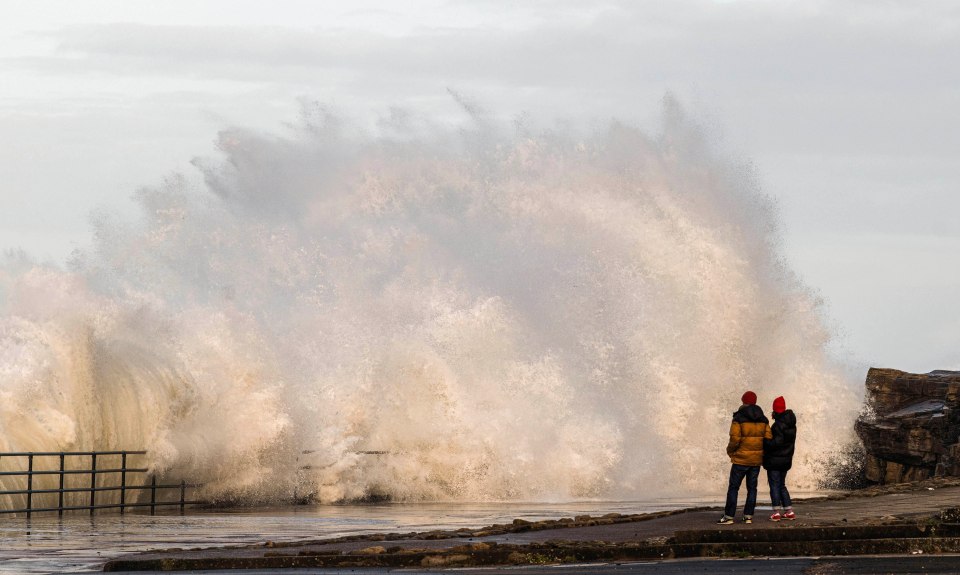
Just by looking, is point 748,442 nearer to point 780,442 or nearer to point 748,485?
point 780,442

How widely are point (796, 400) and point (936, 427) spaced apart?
6853 millimetres

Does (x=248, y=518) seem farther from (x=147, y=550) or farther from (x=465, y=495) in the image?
(x=465, y=495)

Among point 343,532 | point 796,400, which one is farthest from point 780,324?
point 343,532

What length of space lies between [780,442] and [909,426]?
61.0 feet

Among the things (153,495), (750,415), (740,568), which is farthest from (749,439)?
(153,495)

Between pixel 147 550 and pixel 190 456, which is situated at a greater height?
pixel 190 456

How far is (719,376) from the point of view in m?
38.7

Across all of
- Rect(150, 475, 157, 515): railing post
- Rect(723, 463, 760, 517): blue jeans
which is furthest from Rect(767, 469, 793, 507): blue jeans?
Rect(150, 475, 157, 515): railing post

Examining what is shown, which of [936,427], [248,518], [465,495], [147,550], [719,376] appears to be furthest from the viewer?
[719,376]

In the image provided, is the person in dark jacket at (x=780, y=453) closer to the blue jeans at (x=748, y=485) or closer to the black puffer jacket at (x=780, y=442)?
the black puffer jacket at (x=780, y=442)

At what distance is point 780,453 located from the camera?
1670cm

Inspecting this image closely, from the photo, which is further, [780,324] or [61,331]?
[780,324]

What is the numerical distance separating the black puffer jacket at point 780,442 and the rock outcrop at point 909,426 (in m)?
13.8

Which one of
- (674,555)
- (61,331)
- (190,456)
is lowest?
(674,555)
